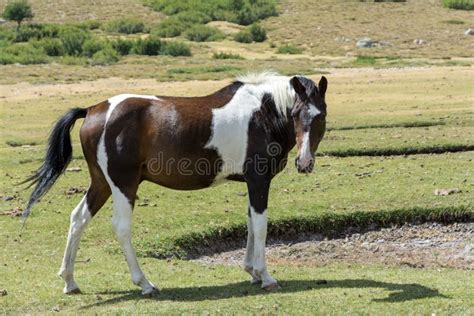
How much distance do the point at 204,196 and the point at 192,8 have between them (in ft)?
229

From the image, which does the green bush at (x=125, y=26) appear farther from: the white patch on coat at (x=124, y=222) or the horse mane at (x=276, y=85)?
the white patch on coat at (x=124, y=222)

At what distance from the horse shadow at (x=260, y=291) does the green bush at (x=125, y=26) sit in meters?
62.5

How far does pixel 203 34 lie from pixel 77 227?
2288 inches

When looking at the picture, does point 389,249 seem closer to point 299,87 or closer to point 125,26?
point 299,87

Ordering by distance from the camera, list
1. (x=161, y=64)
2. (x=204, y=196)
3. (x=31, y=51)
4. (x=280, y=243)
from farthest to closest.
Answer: (x=31, y=51), (x=161, y=64), (x=204, y=196), (x=280, y=243)

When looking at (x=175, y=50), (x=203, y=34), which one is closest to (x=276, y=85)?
(x=175, y=50)

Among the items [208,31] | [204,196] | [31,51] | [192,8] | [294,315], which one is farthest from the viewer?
[192,8]

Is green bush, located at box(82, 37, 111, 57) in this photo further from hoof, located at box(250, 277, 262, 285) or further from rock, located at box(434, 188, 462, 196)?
hoof, located at box(250, 277, 262, 285)

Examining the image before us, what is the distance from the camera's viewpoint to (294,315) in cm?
878

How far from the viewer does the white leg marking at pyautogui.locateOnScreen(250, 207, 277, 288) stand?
32.3 feet

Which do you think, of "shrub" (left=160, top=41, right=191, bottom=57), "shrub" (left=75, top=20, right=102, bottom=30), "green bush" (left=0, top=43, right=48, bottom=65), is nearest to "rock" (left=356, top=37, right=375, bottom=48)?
"shrub" (left=160, top=41, right=191, bottom=57)

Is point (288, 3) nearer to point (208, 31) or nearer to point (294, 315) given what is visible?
point (208, 31)

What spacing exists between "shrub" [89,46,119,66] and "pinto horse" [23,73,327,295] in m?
40.4

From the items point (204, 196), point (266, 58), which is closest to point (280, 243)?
point (204, 196)
